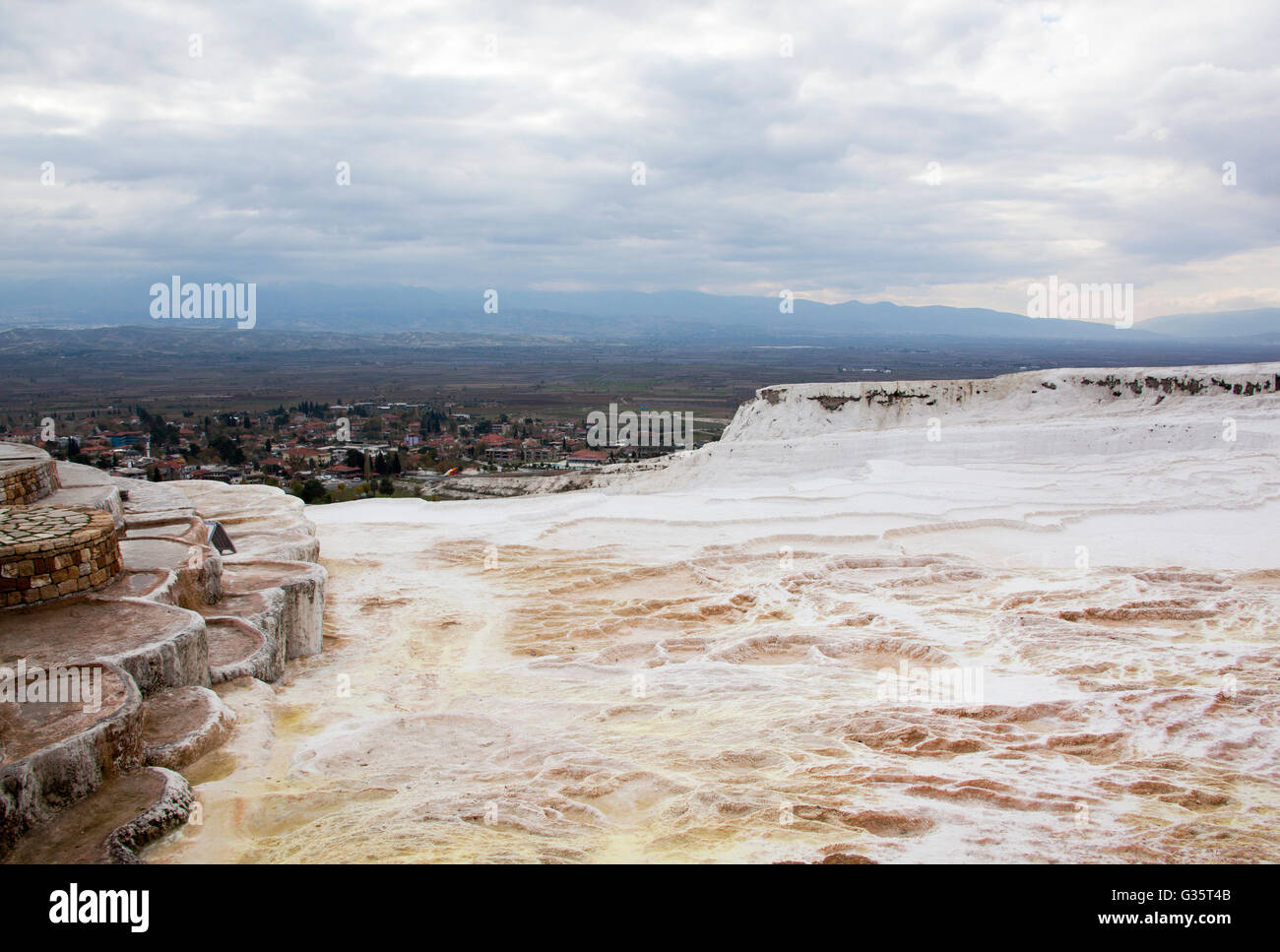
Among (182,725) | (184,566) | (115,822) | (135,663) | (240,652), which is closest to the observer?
(115,822)

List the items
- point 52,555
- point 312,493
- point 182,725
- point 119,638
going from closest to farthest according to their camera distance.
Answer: point 182,725 < point 119,638 < point 52,555 < point 312,493

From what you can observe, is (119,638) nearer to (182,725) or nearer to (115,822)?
(182,725)

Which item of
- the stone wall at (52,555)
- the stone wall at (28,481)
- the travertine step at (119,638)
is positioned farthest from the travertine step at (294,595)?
the stone wall at (28,481)

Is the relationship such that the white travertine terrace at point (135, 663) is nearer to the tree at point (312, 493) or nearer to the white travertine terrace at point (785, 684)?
the white travertine terrace at point (785, 684)

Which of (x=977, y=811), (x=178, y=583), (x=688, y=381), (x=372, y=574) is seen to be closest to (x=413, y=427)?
(x=688, y=381)

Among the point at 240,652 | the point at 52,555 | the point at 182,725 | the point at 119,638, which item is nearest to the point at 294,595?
the point at 240,652
